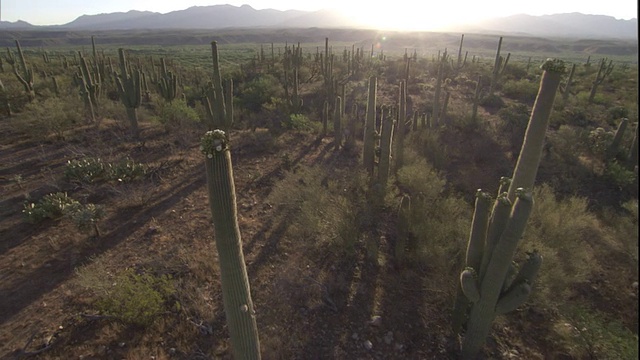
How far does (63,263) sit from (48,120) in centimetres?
789

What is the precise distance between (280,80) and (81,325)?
20.0 metres

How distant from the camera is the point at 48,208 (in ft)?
25.3

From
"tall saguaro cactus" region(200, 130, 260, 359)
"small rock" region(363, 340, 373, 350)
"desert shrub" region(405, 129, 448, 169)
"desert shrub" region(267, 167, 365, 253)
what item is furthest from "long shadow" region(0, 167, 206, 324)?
"desert shrub" region(405, 129, 448, 169)

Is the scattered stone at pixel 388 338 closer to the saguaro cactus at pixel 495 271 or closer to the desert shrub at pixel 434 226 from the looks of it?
the saguaro cactus at pixel 495 271

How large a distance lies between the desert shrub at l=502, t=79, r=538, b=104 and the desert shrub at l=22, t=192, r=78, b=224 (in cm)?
2411

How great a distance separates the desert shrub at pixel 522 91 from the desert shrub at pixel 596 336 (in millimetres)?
19411

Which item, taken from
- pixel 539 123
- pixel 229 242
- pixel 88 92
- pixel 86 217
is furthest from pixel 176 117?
pixel 539 123

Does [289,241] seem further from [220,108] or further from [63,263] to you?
[220,108]

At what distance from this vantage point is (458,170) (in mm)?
11648

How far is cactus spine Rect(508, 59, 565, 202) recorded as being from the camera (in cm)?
441

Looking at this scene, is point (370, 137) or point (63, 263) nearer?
point (63, 263)

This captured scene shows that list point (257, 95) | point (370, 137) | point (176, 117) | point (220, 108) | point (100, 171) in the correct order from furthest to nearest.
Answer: point (257, 95), point (176, 117), point (220, 108), point (370, 137), point (100, 171)

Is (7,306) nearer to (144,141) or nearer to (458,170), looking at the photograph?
(144,141)

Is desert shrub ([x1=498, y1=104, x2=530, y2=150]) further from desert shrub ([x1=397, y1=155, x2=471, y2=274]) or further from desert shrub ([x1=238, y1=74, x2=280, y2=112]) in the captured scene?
desert shrub ([x1=238, y1=74, x2=280, y2=112])
